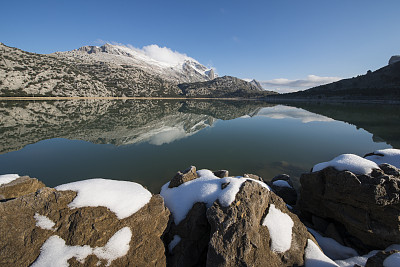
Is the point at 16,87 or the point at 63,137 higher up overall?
the point at 16,87

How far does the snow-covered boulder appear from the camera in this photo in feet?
Result: 22.5

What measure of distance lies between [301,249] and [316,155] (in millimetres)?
Result: 16811

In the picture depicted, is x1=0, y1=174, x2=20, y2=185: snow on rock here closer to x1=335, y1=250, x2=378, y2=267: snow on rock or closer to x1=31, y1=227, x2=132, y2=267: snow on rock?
x1=31, y1=227, x2=132, y2=267: snow on rock

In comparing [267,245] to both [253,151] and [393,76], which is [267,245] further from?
[393,76]

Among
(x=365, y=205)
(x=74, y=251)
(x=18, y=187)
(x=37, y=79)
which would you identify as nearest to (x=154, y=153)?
(x=18, y=187)

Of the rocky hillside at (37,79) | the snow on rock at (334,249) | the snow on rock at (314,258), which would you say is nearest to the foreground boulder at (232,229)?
the snow on rock at (314,258)

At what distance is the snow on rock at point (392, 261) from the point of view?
4138 mm

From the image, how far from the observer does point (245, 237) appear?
5242 millimetres

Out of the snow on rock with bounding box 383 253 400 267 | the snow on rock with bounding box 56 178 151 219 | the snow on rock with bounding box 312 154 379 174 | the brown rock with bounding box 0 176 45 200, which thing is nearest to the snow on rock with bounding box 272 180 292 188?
the snow on rock with bounding box 312 154 379 174

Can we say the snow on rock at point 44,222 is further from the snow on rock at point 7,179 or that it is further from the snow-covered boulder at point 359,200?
the snow-covered boulder at point 359,200

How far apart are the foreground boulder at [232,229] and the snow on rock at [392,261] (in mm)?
2141

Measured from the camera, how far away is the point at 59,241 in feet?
15.7

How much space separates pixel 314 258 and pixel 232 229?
126 inches

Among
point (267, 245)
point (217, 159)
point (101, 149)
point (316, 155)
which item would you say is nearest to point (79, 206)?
point (267, 245)
